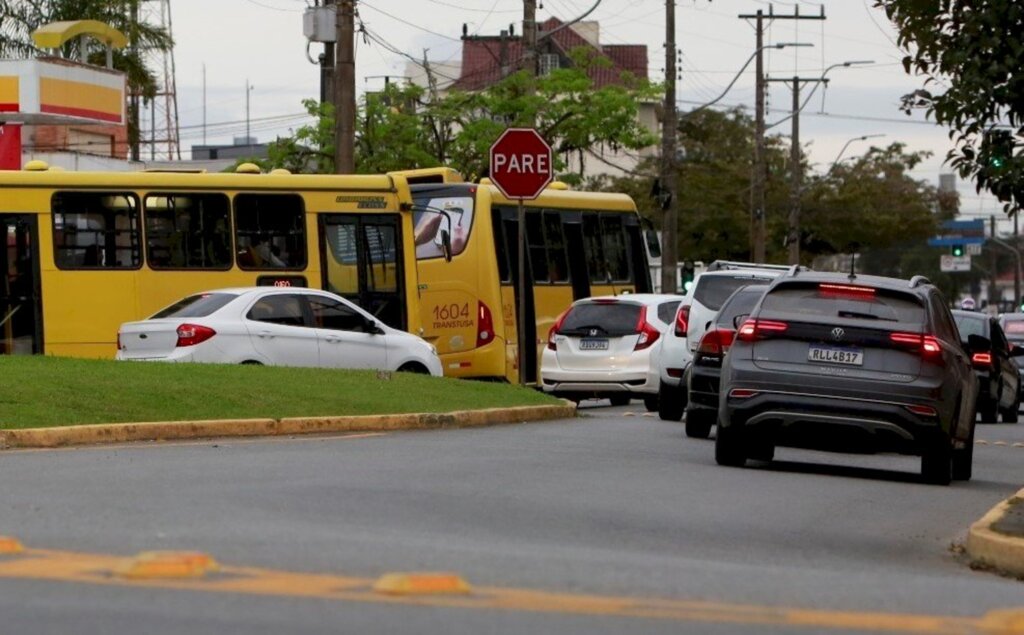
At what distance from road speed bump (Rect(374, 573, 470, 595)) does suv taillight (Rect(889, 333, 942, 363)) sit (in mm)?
7846

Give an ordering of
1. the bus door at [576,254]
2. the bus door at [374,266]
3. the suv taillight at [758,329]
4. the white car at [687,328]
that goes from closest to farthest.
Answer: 1. the suv taillight at [758,329]
2. the white car at [687,328]
3. the bus door at [374,266]
4. the bus door at [576,254]

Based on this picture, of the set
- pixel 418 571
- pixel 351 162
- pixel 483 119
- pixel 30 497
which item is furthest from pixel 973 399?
pixel 483 119

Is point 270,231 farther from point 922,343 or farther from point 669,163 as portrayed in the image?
point 669,163

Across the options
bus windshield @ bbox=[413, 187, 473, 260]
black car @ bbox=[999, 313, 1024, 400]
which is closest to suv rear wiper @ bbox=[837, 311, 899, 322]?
bus windshield @ bbox=[413, 187, 473, 260]

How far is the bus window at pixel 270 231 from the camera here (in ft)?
89.5

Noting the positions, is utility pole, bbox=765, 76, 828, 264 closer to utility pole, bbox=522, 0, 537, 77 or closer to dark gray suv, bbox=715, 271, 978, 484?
utility pole, bbox=522, 0, 537, 77

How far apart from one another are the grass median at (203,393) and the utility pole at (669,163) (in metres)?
25.2

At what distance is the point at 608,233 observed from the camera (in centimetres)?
3366

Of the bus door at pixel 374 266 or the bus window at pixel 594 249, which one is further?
the bus window at pixel 594 249

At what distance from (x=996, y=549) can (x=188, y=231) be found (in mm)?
17812

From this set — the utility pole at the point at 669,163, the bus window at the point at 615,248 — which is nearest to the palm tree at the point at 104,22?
the utility pole at the point at 669,163

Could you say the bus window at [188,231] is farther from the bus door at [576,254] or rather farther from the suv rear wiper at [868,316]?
the suv rear wiper at [868,316]

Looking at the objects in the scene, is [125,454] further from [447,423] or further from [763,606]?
[763,606]

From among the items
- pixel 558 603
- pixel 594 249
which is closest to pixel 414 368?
pixel 594 249
